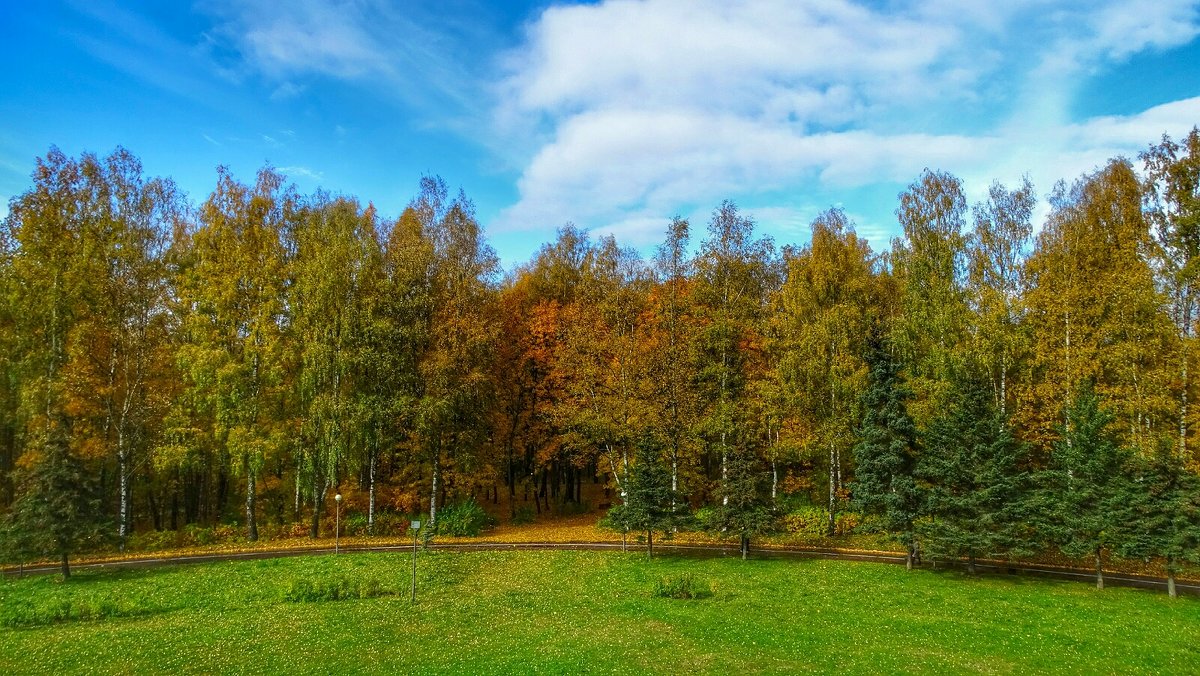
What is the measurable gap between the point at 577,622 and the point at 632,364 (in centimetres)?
2662

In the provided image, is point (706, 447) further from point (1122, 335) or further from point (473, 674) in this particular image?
point (473, 674)

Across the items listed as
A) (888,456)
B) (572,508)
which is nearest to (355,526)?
(572,508)

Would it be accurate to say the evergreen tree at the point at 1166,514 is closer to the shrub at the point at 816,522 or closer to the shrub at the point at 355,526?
the shrub at the point at 816,522

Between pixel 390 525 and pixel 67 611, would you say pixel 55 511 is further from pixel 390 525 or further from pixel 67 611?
pixel 390 525

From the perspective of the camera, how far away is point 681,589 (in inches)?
1140

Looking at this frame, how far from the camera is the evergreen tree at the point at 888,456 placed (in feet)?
115

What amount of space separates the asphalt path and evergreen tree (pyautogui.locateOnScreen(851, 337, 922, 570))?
3.04m

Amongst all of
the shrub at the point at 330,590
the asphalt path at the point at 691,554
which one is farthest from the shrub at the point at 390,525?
the shrub at the point at 330,590

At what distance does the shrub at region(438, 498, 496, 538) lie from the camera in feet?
150

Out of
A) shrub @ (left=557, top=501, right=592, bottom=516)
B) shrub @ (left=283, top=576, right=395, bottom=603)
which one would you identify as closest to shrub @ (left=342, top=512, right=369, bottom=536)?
shrub @ (left=283, top=576, right=395, bottom=603)

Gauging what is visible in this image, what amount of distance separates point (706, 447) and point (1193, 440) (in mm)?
29260

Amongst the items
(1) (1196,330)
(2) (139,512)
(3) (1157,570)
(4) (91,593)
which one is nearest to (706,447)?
(3) (1157,570)

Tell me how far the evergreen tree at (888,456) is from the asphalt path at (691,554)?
3.04 metres

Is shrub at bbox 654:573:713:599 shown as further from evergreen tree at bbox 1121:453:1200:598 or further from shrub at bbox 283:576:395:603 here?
evergreen tree at bbox 1121:453:1200:598
